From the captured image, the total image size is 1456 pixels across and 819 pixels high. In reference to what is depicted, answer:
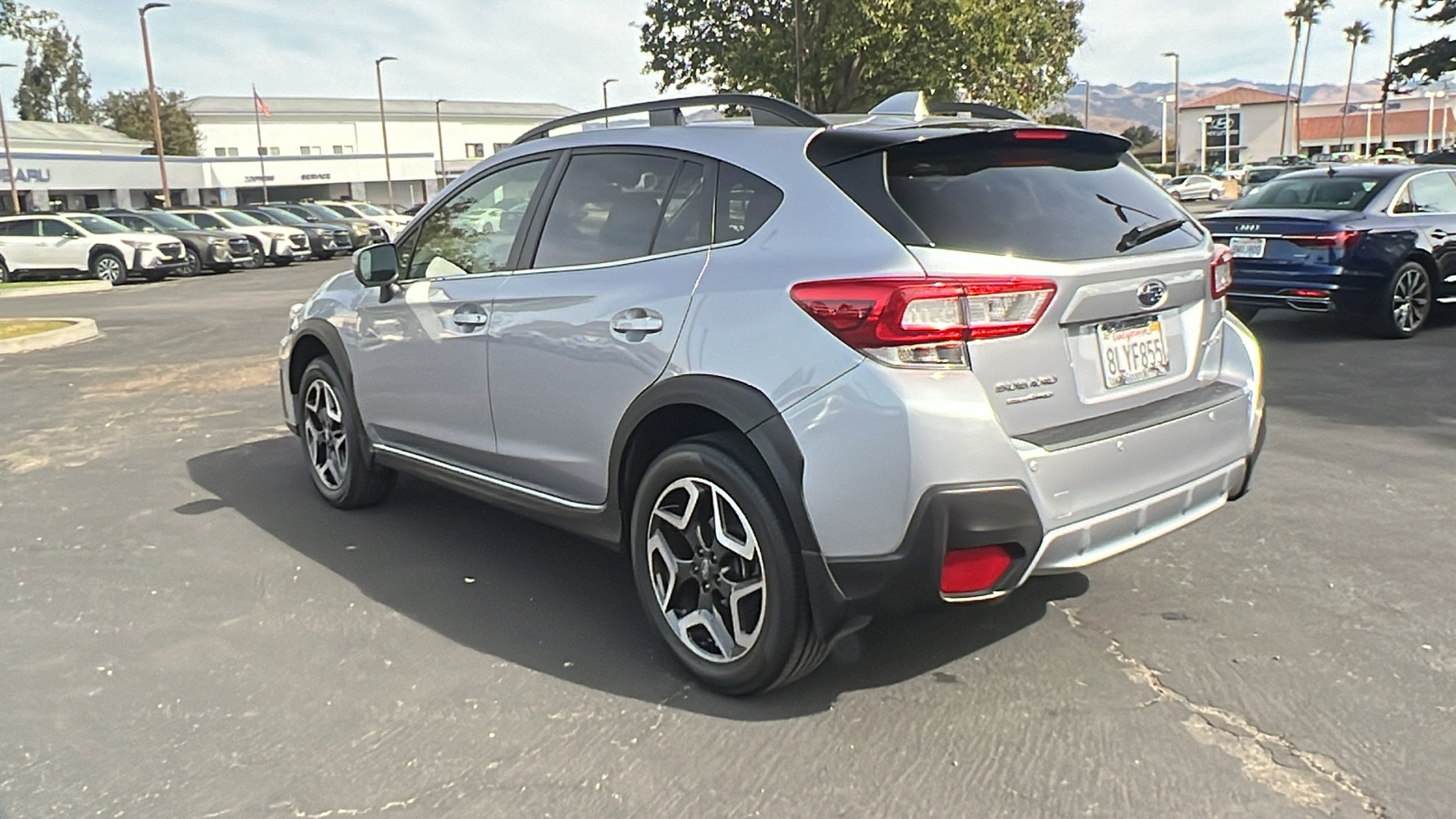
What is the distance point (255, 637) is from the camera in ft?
13.2

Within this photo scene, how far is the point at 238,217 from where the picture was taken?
2812cm

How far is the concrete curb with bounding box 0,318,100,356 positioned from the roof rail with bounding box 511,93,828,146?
9.98 meters

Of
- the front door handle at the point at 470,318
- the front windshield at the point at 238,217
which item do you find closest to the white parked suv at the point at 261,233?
the front windshield at the point at 238,217

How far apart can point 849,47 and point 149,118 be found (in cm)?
6711

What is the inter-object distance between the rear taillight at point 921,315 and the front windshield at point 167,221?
86.1 feet

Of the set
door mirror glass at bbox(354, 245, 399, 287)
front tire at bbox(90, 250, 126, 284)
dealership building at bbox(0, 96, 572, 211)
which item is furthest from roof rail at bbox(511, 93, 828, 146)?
dealership building at bbox(0, 96, 572, 211)

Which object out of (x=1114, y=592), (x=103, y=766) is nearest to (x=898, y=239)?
(x=1114, y=592)

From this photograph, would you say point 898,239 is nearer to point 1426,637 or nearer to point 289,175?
point 1426,637

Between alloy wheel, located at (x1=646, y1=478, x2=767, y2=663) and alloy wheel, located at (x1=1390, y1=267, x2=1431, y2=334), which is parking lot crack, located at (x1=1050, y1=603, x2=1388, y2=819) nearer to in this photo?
alloy wheel, located at (x1=646, y1=478, x2=767, y2=663)

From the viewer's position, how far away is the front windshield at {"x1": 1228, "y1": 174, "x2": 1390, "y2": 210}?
9859 millimetres

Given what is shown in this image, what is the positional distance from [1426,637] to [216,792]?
367cm

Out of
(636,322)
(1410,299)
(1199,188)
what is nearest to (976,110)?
(636,322)

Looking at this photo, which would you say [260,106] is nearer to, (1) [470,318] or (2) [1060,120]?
(2) [1060,120]

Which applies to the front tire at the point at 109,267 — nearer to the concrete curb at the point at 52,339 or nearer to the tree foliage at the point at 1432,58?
the concrete curb at the point at 52,339
